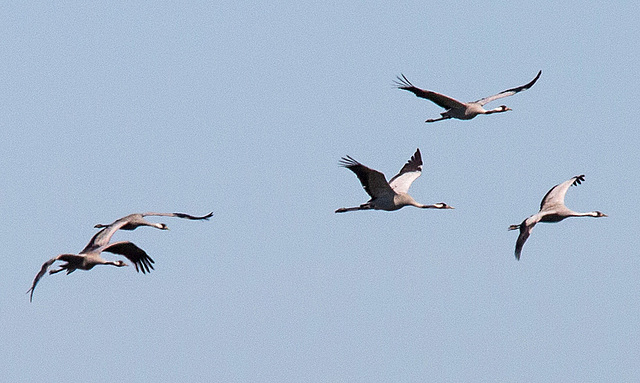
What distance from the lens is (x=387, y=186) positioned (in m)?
18.0

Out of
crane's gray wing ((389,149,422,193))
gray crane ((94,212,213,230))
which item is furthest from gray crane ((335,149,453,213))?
gray crane ((94,212,213,230))

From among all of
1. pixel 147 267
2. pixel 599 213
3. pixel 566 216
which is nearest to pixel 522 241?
pixel 566 216

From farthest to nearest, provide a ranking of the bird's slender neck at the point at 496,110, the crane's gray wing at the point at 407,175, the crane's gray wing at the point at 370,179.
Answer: the bird's slender neck at the point at 496,110, the crane's gray wing at the point at 407,175, the crane's gray wing at the point at 370,179

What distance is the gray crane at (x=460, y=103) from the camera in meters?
19.3

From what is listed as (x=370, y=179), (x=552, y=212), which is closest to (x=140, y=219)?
(x=370, y=179)

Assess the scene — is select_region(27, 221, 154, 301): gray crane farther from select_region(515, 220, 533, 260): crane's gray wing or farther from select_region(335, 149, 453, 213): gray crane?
select_region(515, 220, 533, 260): crane's gray wing

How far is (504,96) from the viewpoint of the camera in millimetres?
21438

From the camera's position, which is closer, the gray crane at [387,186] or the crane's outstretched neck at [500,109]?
the gray crane at [387,186]

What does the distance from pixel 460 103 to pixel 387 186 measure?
107 inches

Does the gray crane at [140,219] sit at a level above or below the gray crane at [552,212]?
above

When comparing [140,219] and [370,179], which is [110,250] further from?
[370,179]

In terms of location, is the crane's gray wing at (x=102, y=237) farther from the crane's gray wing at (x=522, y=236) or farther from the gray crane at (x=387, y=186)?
the crane's gray wing at (x=522, y=236)

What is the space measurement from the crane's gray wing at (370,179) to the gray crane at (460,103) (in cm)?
197

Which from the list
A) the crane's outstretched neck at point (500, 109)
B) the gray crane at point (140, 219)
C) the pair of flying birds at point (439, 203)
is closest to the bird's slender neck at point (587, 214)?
the pair of flying birds at point (439, 203)
